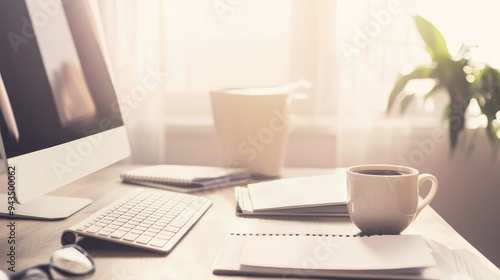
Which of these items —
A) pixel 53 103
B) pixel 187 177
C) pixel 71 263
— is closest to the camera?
pixel 71 263

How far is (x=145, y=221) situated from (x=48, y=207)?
257 millimetres

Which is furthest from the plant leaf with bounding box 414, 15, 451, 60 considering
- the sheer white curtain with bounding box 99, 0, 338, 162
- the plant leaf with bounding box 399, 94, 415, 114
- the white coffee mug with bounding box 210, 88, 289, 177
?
the white coffee mug with bounding box 210, 88, 289, 177

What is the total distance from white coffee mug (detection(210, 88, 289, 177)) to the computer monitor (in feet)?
0.82

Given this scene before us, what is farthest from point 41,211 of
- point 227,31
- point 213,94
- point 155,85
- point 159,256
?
point 227,31

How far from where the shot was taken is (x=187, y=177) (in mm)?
1155

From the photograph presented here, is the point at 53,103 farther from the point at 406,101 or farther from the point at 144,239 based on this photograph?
the point at 406,101

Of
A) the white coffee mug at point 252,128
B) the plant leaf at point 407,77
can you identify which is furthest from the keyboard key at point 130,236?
the plant leaf at point 407,77

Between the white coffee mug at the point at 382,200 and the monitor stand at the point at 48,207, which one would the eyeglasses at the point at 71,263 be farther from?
the white coffee mug at the point at 382,200

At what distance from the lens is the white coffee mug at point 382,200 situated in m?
0.74

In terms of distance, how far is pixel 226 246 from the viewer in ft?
2.34

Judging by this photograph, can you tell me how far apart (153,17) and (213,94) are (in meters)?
0.60

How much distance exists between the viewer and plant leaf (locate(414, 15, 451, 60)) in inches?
66.4

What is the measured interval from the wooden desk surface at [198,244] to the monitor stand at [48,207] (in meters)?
0.02

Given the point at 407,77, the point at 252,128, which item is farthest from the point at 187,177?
the point at 407,77
